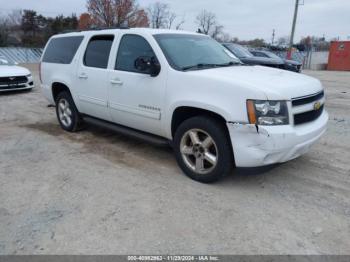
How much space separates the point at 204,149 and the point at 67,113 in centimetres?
348

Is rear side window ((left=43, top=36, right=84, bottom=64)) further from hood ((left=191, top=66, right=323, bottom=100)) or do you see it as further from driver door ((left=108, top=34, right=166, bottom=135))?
hood ((left=191, top=66, right=323, bottom=100))

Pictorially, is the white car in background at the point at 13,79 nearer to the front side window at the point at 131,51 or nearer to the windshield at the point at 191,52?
the front side window at the point at 131,51

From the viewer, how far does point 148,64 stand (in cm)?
411

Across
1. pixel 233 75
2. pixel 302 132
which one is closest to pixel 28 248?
pixel 233 75

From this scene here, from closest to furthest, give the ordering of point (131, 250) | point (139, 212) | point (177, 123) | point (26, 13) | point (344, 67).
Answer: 1. point (131, 250)
2. point (139, 212)
3. point (177, 123)
4. point (344, 67)
5. point (26, 13)

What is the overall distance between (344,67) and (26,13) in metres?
46.2

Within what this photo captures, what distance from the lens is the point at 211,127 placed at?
3672mm

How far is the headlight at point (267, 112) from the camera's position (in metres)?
3.31

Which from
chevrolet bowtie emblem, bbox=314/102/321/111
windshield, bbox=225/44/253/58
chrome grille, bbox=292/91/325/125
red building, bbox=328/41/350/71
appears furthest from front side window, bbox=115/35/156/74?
red building, bbox=328/41/350/71

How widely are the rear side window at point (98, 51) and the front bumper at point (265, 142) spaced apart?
2582 mm

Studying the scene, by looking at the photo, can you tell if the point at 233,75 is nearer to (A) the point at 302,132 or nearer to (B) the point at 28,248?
(A) the point at 302,132

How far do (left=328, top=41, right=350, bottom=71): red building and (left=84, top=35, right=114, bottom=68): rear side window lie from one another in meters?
27.9

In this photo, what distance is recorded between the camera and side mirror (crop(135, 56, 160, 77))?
4098mm

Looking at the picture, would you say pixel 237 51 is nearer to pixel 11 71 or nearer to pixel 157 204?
pixel 11 71
